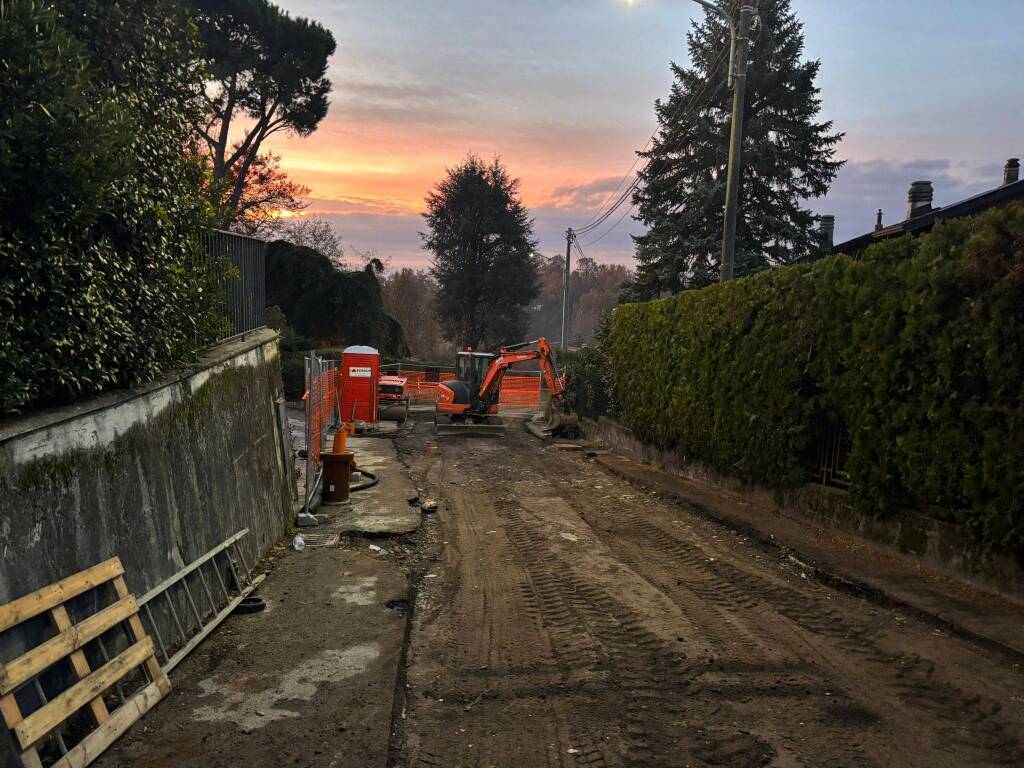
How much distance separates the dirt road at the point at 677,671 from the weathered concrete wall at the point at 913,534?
3.28 ft

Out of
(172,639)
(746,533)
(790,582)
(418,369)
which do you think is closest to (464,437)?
(746,533)

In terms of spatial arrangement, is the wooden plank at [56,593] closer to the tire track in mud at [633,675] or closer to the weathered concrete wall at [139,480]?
the weathered concrete wall at [139,480]

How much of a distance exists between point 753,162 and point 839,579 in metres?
21.1

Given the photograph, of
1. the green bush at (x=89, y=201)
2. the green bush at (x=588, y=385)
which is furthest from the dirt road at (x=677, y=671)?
the green bush at (x=588, y=385)

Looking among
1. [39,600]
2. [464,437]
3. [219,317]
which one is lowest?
[464,437]

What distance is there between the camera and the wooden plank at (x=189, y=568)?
429cm

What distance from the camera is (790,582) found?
6.59m

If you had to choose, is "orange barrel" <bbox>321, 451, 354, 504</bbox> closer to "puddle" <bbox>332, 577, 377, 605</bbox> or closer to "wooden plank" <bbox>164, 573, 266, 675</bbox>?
"puddle" <bbox>332, 577, 377, 605</bbox>

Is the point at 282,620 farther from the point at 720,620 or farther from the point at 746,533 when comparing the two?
the point at 746,533

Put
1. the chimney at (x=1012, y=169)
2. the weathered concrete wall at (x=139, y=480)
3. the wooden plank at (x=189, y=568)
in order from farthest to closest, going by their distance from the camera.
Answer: the chimney at (x=1012, y=169)
the wooden plank at (x=189, y=568)
the weathered concrete wall at (x=139, y=480)

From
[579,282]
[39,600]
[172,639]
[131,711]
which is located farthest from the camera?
[579,282]

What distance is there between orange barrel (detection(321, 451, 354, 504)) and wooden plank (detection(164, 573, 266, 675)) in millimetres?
3555

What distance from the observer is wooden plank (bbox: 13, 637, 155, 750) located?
116 inches

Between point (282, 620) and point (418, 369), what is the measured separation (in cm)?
3441
